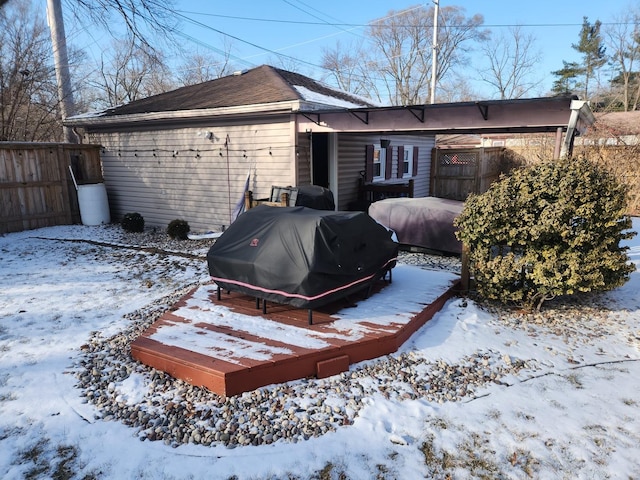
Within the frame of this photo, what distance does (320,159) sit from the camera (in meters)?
10.4

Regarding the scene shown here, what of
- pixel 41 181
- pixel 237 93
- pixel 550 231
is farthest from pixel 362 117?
pixel 41 181

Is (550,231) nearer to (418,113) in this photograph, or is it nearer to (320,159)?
(418,113)

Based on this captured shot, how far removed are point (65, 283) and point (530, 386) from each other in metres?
6.39

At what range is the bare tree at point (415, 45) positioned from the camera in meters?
28.6

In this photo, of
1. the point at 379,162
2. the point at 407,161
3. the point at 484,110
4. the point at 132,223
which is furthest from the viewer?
the point at 407,161

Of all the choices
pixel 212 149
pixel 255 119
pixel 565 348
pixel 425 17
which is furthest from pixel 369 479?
pixel 425 17

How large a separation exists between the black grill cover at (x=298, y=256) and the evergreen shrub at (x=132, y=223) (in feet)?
21.6

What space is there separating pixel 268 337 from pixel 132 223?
7.75 m

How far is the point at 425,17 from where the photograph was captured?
93.4ft

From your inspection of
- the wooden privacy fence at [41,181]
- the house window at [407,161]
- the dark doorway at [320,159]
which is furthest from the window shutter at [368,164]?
the wooden privacy fence at [41,181]

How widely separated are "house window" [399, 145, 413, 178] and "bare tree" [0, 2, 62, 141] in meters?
12.5

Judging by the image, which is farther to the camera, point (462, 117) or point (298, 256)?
point (462, 117)

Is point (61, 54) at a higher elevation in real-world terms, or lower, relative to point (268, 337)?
higher

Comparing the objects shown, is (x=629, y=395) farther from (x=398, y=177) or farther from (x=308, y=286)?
(x=398, y=177)
